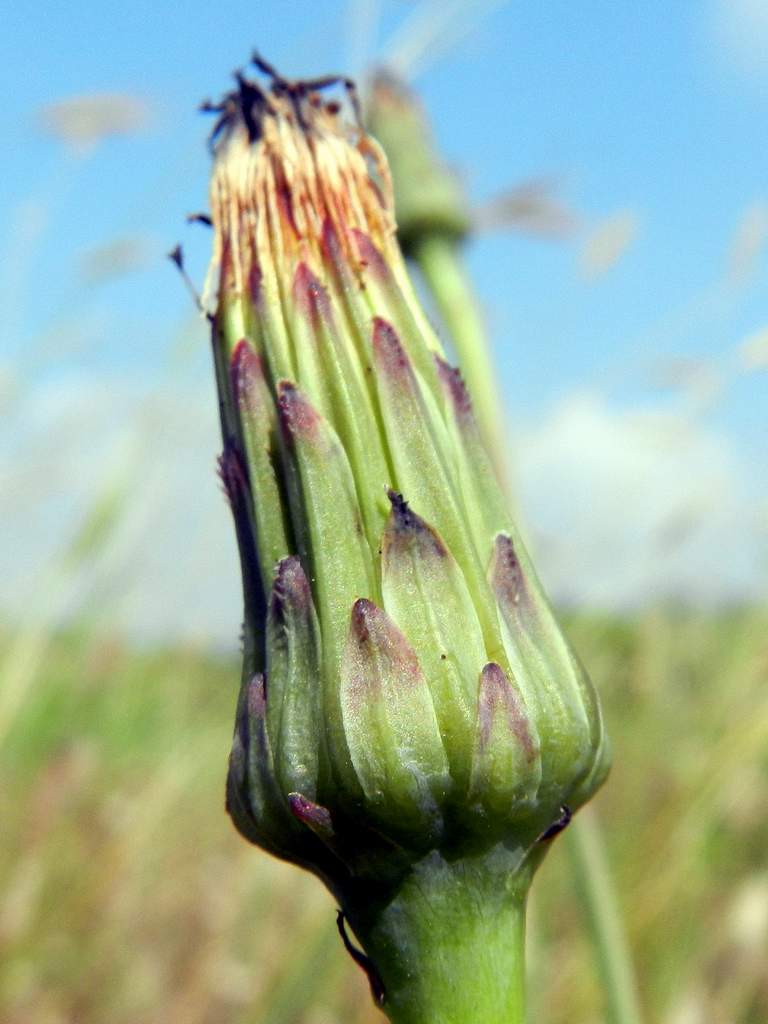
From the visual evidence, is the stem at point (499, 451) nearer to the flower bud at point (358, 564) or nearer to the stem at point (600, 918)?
the stem at point (600, 918)

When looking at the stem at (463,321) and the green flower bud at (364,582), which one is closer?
the green flower bud at (364,582)

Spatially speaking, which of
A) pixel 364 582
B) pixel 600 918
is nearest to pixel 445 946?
pixel 364 582

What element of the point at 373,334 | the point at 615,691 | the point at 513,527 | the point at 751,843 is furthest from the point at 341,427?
the point at 615,691

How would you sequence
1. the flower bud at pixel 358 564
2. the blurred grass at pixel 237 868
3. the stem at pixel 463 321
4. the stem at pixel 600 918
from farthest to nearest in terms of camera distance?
the blurred grass at pixel 237 868 < the stem at pixel 463 321 < the stem at pixel 600 918 < the flower bud at pixel 358 564

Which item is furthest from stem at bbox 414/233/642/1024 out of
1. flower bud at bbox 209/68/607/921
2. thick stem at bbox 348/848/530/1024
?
thick stem at bbox 348/848/530/1024

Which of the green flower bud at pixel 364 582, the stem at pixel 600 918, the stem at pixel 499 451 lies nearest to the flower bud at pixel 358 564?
the green flower bud at pixel 364 582

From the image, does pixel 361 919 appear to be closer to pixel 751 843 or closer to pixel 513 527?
pixel 513 527

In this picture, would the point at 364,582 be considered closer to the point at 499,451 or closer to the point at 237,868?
the point at 499,451
